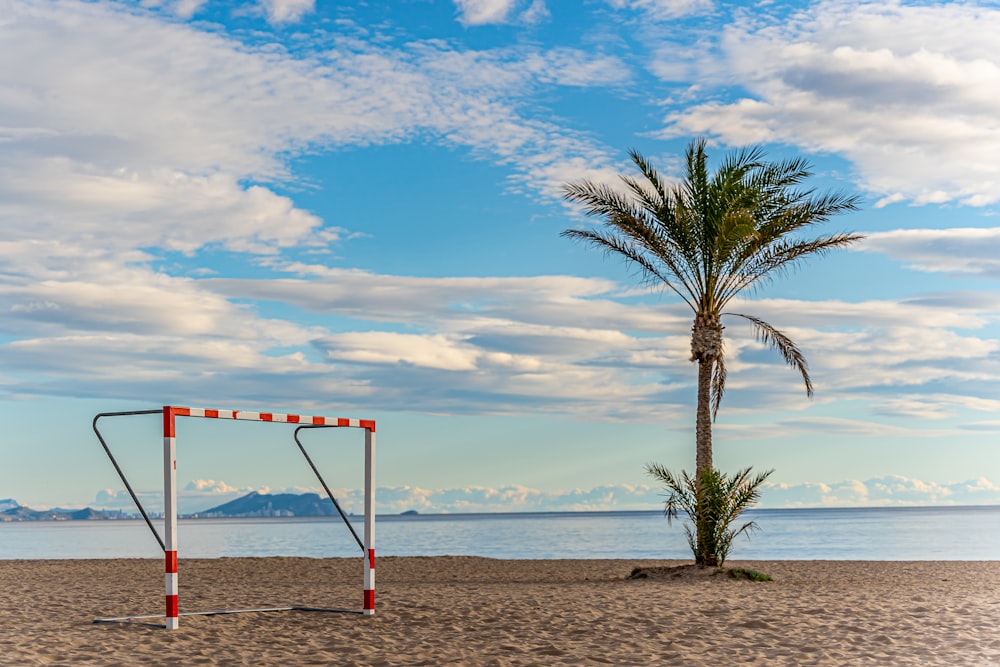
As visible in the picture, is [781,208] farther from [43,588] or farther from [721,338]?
[43,588]

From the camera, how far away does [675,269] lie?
765 inches

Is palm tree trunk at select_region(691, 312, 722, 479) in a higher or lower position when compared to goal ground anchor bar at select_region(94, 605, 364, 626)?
higher

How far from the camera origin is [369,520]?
1342 cm

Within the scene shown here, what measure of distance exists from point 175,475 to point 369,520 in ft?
9.72

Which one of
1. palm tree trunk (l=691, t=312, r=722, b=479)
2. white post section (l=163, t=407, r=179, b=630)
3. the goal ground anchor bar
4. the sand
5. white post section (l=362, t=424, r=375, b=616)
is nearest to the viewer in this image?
the sand

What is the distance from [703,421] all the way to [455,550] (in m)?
24.8

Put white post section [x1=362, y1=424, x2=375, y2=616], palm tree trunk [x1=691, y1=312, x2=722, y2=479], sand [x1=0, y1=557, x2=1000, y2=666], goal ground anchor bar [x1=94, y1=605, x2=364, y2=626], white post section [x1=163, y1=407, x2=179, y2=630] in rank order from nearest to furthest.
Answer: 1. sand [x1=0, y1=557, x2=1000, y2=666]
2. white post section [x1=163, y1=407, x2=179, y2=630]
3. goal ground anchor bar [x1=94, y1=605, x2=364, y2=626]
4. white post section [x1=362, y1=424, x2=375, y2=616]
5. palm tree trunk [x1=691, y1=312, x2=722, y2=479]

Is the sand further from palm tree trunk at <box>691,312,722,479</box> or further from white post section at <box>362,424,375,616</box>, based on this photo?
palm tree trunk at <box>691,312,722,479</box>

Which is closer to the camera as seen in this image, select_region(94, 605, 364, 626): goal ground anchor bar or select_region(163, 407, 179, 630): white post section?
select_region(163, 407, 179, 630): white post section

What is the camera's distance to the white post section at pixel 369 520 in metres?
13.2

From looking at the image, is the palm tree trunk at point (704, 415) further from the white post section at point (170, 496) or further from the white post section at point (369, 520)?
the white post section at point (170, 496)

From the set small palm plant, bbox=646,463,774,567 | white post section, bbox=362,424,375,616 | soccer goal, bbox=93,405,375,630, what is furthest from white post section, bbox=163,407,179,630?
small palm plant, bbox=646,463,774,567

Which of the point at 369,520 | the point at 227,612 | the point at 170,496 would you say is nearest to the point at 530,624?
the point at 369,520

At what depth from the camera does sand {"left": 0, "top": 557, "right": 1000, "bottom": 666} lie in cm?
1027
